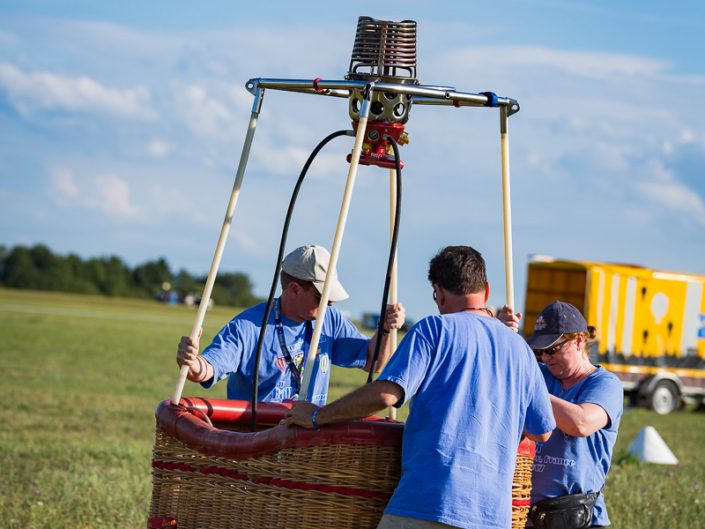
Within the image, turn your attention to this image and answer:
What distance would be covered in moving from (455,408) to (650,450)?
30.0 ft

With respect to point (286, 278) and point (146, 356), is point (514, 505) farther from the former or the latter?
point (146, 356)

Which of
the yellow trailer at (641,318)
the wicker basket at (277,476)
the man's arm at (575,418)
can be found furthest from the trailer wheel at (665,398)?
the wicker basket at (277,476)

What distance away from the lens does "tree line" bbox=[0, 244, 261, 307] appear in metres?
90.1

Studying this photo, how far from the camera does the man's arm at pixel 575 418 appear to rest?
4387 millimetres

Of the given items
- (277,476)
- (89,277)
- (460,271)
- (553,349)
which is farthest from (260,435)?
(89,277)

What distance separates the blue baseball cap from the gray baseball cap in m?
0.98

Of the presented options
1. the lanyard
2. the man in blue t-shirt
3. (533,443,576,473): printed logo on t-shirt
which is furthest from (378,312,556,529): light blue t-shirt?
the lanyard

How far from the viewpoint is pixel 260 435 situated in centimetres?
407

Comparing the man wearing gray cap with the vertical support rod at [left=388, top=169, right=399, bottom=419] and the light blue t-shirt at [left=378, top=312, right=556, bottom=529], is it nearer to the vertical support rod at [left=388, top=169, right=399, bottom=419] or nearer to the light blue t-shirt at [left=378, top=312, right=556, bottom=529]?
the vertical support rod at [left=388, top=169, right=399, bottom=419]

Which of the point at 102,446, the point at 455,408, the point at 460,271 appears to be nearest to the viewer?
the point at 455,408

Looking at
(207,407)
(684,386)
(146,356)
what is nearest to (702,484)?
(207,407)

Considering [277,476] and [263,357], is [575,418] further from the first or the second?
[263,357]

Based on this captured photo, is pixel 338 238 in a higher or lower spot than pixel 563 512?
higher

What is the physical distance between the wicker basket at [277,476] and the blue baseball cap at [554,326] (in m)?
0.58
